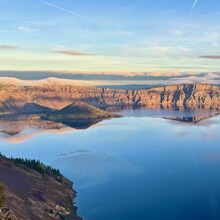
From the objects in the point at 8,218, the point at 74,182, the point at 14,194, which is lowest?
the point at 74,182

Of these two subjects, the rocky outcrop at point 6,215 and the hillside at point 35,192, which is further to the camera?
the hillside at point 35,192

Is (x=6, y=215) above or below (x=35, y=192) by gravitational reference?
above

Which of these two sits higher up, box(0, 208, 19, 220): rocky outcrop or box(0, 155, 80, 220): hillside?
box(0, 208, 19, 220): rocky outcrop

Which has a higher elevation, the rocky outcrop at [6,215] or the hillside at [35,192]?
the rocky outcrop at [6,215]

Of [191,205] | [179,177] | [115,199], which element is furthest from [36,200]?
[179,177]

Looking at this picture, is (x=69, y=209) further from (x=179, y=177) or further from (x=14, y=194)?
(x=179, y=177)

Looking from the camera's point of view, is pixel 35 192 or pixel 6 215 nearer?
pixel 6 215

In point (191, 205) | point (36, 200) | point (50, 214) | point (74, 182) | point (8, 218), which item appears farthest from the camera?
point (74, 182)

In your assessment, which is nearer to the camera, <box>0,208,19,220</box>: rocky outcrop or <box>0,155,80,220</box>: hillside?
<box>0,208,19,220</box>: rocky outcrop
